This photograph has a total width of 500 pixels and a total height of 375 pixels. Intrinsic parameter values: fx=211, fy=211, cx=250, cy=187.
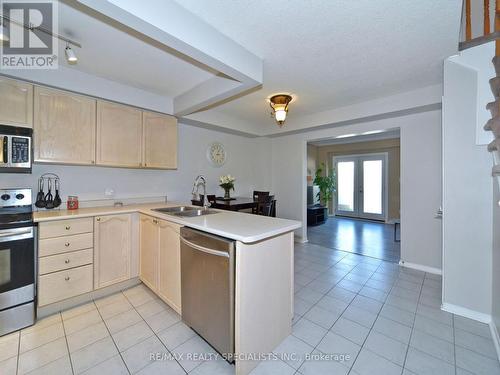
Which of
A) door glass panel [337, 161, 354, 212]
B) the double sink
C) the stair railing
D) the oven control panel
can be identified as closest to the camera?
the stair railing

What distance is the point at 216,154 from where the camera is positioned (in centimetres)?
424

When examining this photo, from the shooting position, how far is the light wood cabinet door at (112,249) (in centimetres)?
228

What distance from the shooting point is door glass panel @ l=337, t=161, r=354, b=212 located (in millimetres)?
7340

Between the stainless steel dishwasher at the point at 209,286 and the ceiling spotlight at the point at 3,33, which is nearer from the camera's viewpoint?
the stainless steel dishwasher at the point at 209,286

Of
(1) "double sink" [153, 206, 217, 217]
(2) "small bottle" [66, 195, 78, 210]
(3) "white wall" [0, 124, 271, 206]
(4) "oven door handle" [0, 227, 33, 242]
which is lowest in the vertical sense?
(4) "oven door handle" [0, 227, 33, 242]

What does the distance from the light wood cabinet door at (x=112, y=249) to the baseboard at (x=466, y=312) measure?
11.4 ft

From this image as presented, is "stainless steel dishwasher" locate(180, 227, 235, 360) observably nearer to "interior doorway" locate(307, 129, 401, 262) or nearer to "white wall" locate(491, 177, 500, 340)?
"white wall" locate(491, 177, 500, 340)

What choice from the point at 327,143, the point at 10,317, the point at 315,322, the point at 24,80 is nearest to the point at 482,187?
the point at 315,322

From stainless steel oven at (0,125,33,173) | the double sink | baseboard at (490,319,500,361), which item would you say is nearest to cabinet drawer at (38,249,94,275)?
the double sink

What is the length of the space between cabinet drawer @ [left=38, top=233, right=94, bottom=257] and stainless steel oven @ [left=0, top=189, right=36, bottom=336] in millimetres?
67

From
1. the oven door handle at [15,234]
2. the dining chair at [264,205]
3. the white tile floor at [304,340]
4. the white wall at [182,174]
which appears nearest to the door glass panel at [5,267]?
the oven door handle at [15,234]

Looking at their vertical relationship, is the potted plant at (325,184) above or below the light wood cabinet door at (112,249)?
above

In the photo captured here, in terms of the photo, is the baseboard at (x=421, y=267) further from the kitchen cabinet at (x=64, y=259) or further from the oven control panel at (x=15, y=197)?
the oven control panel at (x=15, y=197)

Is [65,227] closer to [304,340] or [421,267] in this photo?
[304,340]
